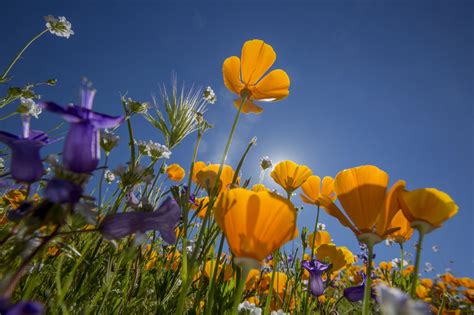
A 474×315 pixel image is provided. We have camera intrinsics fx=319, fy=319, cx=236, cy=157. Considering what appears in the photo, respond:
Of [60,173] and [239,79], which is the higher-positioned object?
[239,79]

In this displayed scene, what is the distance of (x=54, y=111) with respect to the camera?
1.79 ft

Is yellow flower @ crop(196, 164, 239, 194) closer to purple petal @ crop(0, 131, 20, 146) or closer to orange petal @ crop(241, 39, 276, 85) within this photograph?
orange petal @ crop(241, 39, 276, 85)

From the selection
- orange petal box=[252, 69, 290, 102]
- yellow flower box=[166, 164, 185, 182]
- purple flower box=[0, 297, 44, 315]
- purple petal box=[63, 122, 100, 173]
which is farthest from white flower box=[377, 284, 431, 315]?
yellow flower box=[166, 164, 185, 182]

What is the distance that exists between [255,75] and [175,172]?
1443 mm

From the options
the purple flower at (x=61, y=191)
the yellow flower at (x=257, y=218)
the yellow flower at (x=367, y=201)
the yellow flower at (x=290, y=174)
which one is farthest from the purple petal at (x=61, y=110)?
the yellow flower at (x=290, y=174)

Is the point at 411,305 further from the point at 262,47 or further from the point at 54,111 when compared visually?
the point at 262,47

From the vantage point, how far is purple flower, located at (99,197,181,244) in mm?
688

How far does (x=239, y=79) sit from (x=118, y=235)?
1082 millimetres

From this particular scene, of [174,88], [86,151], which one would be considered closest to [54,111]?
[86,151]

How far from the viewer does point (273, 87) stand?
1.56 metres

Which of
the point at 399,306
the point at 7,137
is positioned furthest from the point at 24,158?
the point at 399,306

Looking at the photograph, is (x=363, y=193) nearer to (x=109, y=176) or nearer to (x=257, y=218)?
(x=257, y=218)

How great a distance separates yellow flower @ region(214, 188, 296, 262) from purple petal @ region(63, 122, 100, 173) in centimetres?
35

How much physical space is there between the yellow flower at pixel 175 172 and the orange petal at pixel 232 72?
1306 mm
